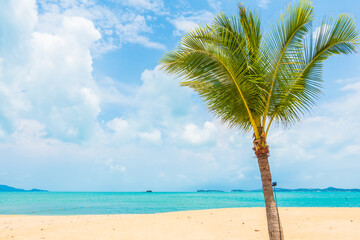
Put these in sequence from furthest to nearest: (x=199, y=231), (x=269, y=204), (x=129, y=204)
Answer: (x=129, y=204), (x=199, y=231), (x=269, y=204)

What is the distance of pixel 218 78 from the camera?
628 centimetres

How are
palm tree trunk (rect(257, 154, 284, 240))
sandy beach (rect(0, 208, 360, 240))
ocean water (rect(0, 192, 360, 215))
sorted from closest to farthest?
1. palm tree trunk (rect(257, 154, 284, 240))
2. sandy beach (rect(0, 208, 360, 240))
3. ocean water (rect(0, 192, 360, 215))

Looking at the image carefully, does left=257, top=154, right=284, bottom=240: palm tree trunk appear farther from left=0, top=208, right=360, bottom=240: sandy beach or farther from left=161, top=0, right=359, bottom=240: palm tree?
left=0, top=208, right=360, bottom=240: sandy beach

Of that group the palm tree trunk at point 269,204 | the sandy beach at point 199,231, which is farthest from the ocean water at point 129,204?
the palm tree trunk at point 269,204

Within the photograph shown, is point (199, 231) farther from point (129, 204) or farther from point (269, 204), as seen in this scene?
point (129, 204)

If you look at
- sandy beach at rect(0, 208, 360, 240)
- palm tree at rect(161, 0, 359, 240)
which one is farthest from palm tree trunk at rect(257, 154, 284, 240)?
sandy beach at rect(0, 208, 360, 240)

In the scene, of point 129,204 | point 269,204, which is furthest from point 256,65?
point 129,204

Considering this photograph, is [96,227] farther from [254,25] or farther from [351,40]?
[351,40]

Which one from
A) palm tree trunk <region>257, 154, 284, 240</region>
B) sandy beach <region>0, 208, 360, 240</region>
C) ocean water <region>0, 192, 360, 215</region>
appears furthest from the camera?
ocean water <region>0, 192, 360, 215</region>

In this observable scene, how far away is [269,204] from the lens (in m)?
5.68

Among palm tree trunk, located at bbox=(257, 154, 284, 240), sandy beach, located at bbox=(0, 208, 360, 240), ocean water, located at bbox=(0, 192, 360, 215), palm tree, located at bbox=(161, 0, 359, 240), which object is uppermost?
palm tree, located at bbox=(161, 0, 359, 240)

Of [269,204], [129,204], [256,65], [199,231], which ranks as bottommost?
[129,204]

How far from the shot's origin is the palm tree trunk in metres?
5.52

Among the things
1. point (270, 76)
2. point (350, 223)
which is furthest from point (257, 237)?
point (270, 76)
